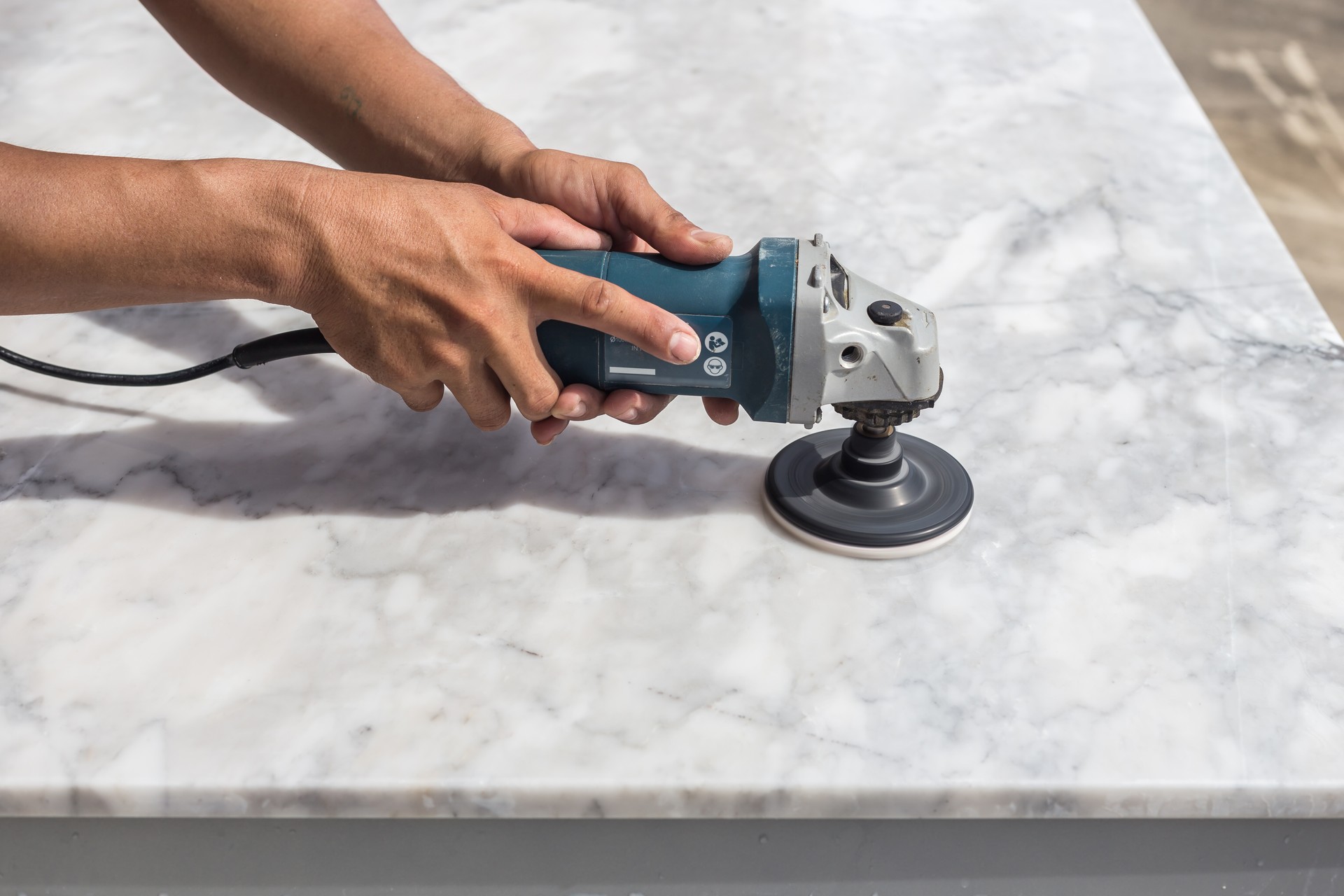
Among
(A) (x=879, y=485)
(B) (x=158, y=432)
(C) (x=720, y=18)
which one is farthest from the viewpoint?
(C) (x=720, y=18)

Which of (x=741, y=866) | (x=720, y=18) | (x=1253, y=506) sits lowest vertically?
(x=741, y=866)

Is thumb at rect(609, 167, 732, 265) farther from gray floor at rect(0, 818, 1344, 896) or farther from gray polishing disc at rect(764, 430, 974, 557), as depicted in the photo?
gray floor at rect(0, 818, 1344, 896)

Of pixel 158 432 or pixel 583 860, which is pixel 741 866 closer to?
pixel 583 860

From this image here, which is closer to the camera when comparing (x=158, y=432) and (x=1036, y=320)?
(x=158, y=432)

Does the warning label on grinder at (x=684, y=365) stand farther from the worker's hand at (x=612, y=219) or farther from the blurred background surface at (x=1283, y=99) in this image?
the blurred background surface at (x=1283, y=99)

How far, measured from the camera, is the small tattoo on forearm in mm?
1251

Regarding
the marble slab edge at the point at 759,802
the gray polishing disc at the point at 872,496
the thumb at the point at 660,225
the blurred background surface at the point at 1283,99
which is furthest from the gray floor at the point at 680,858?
the blurred background surface at the point at 1283,99

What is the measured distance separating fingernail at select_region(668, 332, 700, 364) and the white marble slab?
0.19m

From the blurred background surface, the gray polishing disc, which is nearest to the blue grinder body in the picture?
the gray polishing disc

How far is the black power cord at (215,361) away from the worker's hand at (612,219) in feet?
0.79

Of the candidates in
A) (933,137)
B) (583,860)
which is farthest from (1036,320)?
(583,860)

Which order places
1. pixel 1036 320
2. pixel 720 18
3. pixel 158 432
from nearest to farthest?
pixel 158 432
pixel 1036 320
pixel 720 18

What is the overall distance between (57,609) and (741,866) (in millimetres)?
651

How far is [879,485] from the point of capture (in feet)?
3.56
